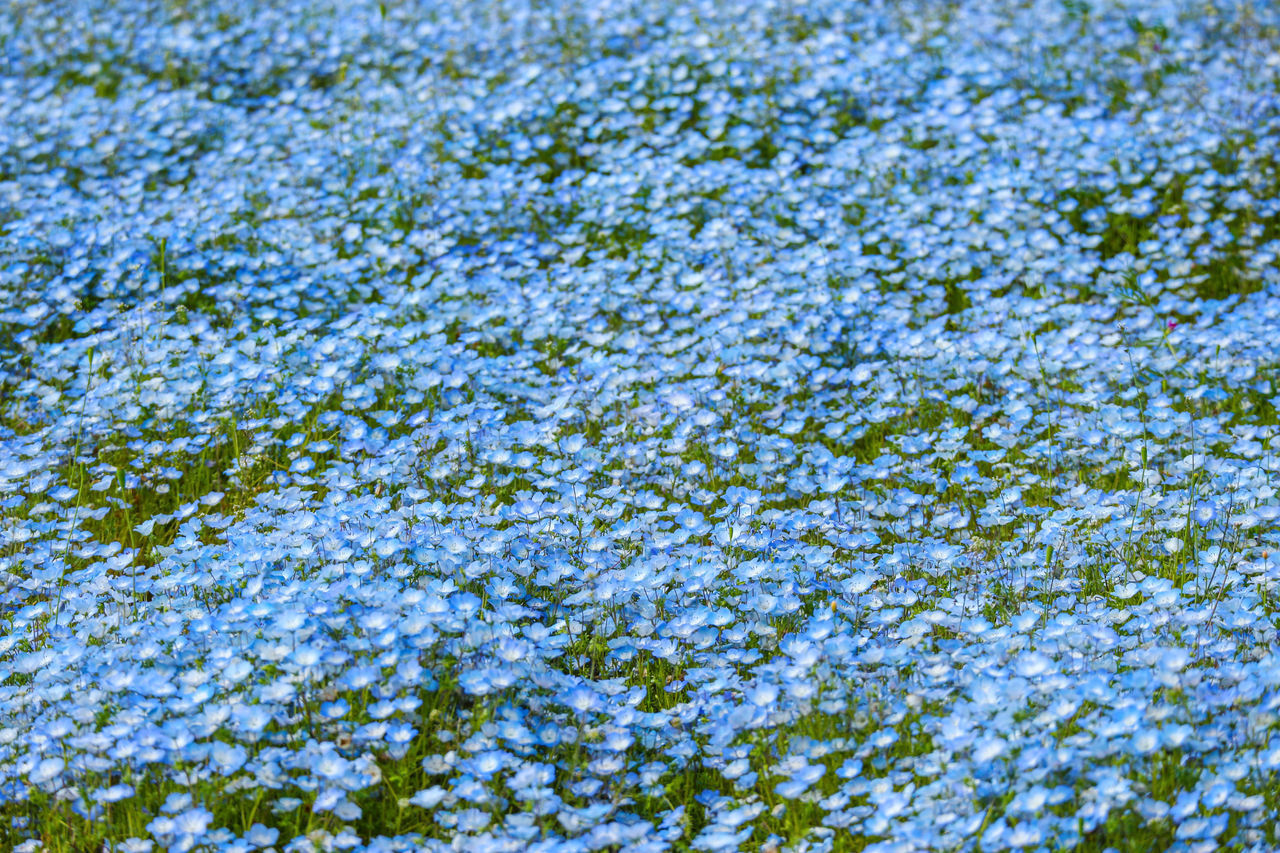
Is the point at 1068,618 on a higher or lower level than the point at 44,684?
lower

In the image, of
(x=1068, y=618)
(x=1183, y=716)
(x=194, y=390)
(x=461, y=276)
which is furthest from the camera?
(x=461, y=276)

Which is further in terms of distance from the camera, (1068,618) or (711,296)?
(711,296)

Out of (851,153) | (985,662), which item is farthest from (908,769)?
(851,153)

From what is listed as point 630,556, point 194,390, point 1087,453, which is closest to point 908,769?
point 630,556

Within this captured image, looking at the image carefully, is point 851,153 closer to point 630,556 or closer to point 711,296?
point 711,296

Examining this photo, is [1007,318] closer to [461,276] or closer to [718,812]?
[461,276]

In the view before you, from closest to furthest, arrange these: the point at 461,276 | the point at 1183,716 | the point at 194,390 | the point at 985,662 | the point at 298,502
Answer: the point at 1183,716
the point at 985,662
the point at 298,502
the point at 194,390
the point at 461,276
